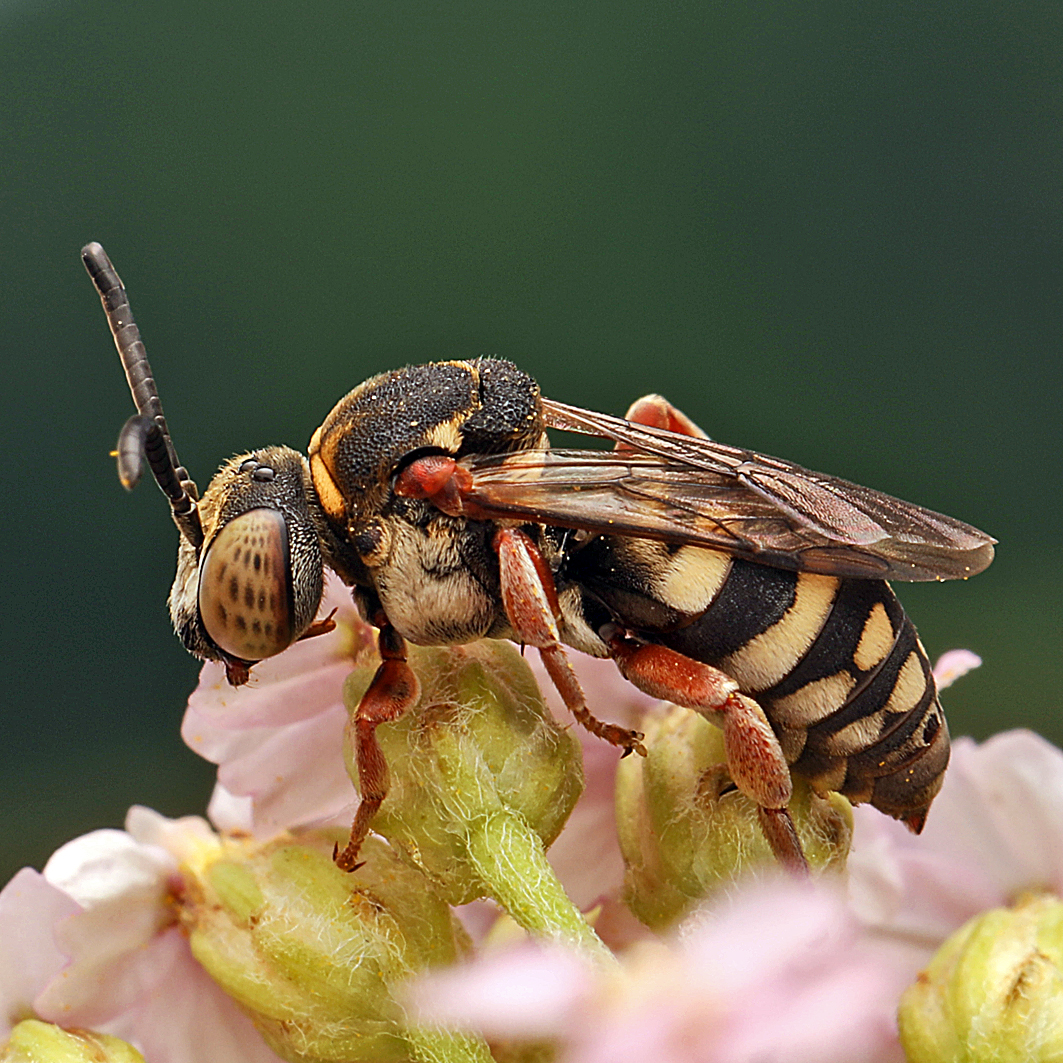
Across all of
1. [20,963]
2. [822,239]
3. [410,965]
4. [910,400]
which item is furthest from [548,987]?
[822,239]

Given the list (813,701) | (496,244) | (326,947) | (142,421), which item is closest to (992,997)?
(813,701)

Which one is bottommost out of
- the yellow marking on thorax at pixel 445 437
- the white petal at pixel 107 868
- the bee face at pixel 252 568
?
the white petal at pixel 107 868

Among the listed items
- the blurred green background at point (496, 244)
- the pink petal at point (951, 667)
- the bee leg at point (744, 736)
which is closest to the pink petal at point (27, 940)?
the bee leg at point (744, 736)

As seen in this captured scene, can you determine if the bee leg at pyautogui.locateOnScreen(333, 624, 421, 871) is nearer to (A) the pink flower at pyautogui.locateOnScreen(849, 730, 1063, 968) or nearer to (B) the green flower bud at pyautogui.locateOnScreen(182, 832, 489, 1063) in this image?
(B) the green flower bud at pyautogui.locateOnScreen(182, 832, 489, 1063)

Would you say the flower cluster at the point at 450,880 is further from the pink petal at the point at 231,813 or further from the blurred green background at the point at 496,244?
the blurred green background at the point at 496,244

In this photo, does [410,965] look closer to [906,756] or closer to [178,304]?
[906,756]

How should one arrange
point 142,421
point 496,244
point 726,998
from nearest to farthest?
point 726,998 → point 142,421 → point 496,244

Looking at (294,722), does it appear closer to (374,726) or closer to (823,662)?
(374,726)
